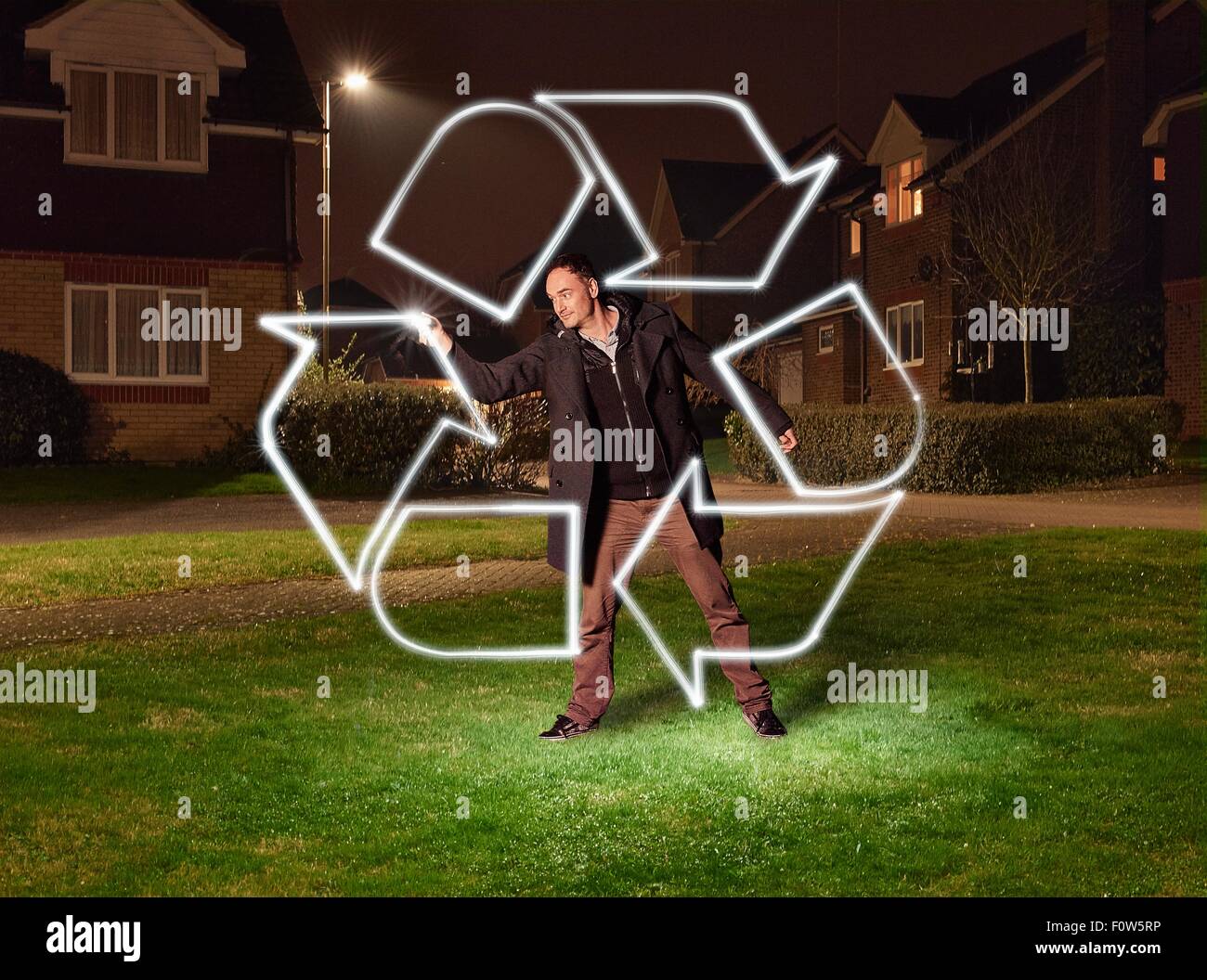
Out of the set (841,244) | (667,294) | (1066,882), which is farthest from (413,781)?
(667,294)

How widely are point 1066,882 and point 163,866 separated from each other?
11.3 ft

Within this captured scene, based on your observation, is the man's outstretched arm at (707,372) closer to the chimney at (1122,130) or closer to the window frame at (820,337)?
the chimney at (1122,130)

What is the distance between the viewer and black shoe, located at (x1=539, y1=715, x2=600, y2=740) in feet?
25.2

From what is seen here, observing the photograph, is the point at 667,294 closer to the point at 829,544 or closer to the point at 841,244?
the point at 841,244

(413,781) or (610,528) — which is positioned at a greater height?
(610,528)

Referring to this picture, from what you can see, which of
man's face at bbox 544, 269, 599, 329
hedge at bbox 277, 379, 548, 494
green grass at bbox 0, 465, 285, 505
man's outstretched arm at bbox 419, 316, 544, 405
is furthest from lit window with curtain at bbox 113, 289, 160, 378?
man's face at bbox 544, 269, 599, 329

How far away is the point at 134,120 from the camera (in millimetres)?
27672

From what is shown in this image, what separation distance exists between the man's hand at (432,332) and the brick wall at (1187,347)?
90.5 ft

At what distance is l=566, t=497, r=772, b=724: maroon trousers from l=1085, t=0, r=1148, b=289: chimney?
30.5 m

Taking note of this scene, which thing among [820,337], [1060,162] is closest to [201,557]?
[1060,162]

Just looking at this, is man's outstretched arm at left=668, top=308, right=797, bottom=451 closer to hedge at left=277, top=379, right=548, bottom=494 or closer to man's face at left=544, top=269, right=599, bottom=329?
man's face at left=544, top=269, right=599, bottom=329

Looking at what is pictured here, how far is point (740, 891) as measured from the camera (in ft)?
17.8

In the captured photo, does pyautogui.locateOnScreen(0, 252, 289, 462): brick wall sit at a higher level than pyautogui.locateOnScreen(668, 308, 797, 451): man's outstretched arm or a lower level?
higher

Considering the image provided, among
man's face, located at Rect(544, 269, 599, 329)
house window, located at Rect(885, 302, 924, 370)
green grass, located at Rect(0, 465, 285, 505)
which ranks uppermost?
house window, located at Rect(885, 302, 924, 370)
